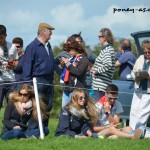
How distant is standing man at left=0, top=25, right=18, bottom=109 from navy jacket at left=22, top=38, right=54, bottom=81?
0.49m

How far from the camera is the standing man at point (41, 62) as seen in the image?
11.6 m

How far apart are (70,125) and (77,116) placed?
202 mm

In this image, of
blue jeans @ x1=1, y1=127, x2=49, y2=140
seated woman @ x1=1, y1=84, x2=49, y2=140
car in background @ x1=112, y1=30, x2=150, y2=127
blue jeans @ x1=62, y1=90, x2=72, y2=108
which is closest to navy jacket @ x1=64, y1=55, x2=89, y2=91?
blue jeans @ x1=62, y1=90, x2=72, y2=108

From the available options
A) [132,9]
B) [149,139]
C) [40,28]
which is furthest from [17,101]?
[132,9]

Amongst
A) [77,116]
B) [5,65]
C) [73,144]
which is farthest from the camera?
[5,65]

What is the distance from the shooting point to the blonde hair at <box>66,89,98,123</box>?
11.2 metres

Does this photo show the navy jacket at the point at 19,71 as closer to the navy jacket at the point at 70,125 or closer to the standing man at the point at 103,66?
the standing man at the point at 103,66

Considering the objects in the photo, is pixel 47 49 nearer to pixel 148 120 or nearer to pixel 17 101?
pixel 17 101

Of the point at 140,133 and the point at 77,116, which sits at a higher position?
the point at 77,116

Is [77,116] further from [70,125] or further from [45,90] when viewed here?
[45,90]

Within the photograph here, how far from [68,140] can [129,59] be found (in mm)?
4336

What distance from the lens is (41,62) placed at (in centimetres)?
1166

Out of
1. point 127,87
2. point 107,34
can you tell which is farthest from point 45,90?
point 127,87

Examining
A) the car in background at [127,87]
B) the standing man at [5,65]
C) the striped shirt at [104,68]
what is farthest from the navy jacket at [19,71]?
the car in background at [127,87]
